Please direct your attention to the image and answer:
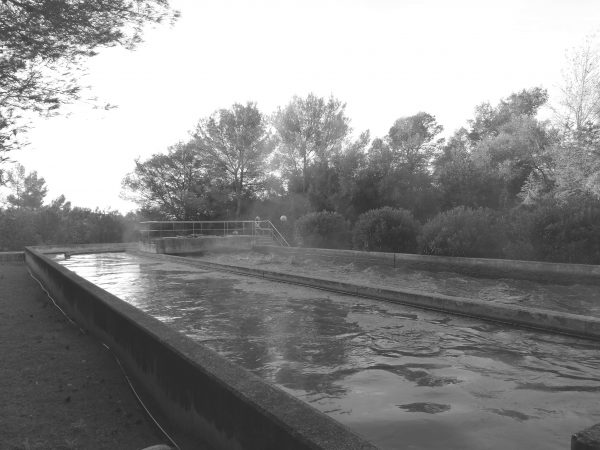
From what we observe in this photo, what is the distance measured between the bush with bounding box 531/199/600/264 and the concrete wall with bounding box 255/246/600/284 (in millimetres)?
1113

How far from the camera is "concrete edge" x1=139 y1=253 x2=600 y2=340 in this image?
19.8ft

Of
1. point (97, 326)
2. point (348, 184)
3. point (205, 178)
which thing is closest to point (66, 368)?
point (97, 326)

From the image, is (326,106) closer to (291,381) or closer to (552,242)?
(552,242)

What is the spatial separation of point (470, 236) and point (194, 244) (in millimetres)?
15569

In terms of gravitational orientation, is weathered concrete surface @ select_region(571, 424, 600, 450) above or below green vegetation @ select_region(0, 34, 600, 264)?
below

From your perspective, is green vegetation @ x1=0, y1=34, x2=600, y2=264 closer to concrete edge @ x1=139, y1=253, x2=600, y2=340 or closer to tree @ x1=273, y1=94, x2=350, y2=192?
tree @ x1=273, y1=94, x2=350, y2=192

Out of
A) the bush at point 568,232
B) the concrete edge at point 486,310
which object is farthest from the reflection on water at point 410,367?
the bush at point 568,232

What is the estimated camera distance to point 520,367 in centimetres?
493

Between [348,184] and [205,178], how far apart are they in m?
15.8

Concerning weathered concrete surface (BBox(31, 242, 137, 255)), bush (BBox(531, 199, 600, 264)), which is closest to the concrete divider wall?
bush (BBox(531, 199, 600, 264))

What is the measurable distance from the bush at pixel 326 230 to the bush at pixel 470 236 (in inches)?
282

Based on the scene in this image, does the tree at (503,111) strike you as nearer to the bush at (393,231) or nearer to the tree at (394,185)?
the tree at (394,185)

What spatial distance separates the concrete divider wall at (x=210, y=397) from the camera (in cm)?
228

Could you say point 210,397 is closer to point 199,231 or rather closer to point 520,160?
point 199,231
